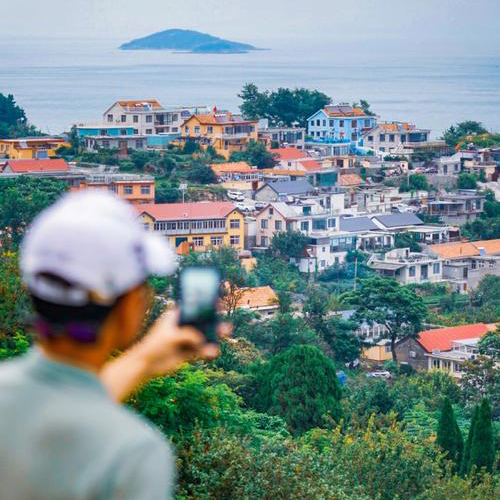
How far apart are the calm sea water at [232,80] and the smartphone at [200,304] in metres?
43.0

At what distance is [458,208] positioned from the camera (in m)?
25.5

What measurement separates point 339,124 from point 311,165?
599cm

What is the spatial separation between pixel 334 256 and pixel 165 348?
2107 centimetres

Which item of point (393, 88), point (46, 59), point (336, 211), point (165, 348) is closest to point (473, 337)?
point (336, 211)

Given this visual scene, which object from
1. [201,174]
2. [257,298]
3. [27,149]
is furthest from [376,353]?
[27,149]

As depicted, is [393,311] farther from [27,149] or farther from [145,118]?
[145,118]

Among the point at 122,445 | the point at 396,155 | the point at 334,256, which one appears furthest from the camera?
the point at 396,155

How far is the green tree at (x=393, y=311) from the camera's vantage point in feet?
55.8

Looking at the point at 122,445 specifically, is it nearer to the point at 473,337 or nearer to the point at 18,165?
the point at 473,337

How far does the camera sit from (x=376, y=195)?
26.6 metres

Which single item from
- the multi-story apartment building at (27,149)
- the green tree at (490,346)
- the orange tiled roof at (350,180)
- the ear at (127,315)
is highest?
→ the ear at (127,315)

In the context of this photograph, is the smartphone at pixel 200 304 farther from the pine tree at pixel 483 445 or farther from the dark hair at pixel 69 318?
the pine tree at pixel 483 445

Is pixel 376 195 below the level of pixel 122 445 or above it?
below

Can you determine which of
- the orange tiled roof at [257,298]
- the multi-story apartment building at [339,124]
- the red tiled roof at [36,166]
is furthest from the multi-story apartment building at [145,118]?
the orange tiled roof at [257,298]
